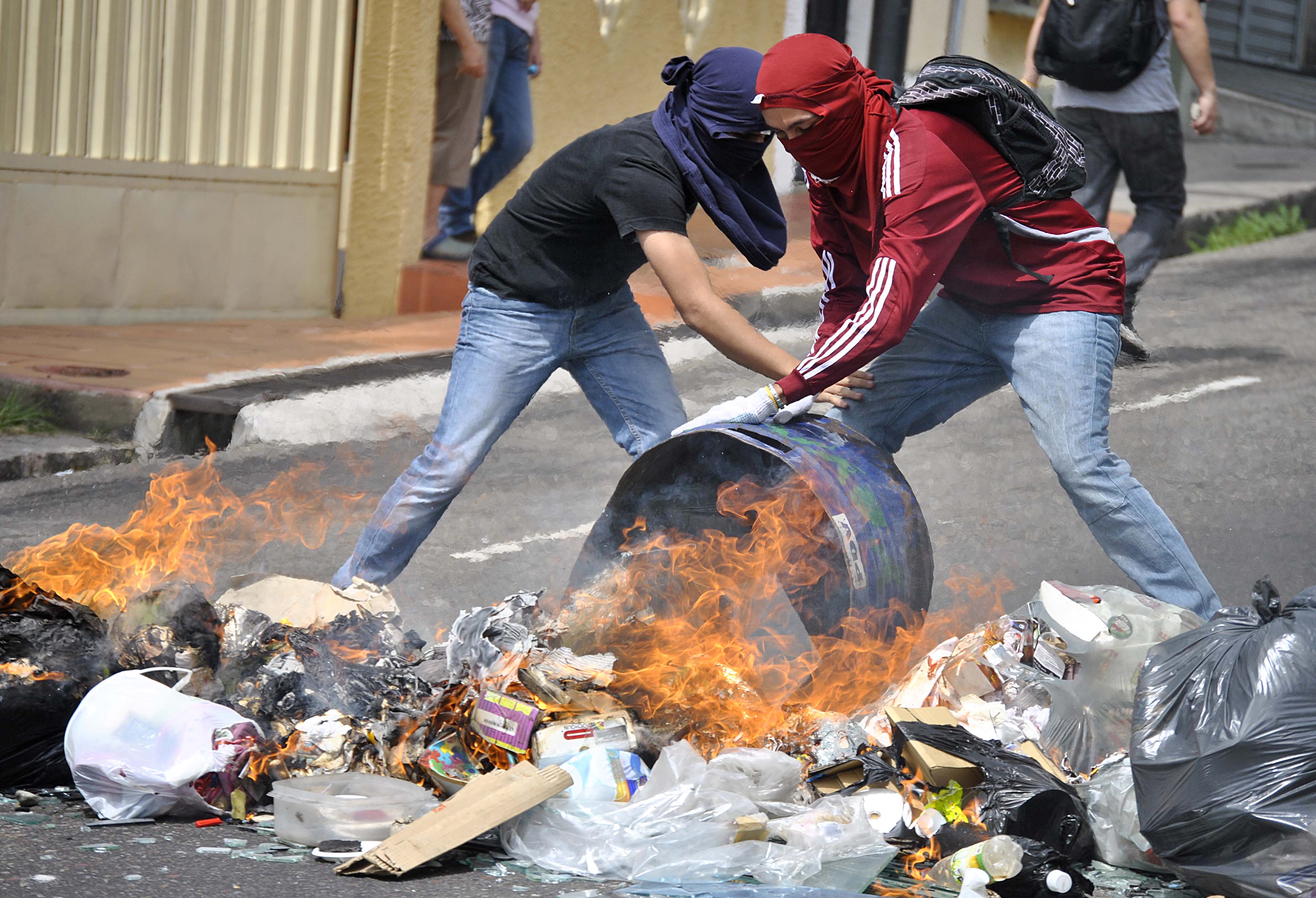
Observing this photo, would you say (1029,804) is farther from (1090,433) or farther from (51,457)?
(51,457)

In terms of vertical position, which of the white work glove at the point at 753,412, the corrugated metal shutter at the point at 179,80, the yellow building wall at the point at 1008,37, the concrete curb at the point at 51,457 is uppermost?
the yellow building wall at the point at 1008,37

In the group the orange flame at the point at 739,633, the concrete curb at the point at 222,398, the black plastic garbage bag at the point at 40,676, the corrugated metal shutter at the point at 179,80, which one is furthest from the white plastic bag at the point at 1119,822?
the corrugated metal shutter at the point at 179,80

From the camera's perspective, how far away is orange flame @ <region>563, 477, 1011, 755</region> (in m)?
3.40

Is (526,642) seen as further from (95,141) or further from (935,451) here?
(95,141)

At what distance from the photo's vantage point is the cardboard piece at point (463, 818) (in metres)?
2.81

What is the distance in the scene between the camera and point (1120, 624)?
336cm

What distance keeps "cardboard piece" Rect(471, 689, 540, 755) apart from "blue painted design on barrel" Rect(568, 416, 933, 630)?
800 millimetres

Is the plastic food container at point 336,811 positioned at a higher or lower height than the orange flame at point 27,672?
lower

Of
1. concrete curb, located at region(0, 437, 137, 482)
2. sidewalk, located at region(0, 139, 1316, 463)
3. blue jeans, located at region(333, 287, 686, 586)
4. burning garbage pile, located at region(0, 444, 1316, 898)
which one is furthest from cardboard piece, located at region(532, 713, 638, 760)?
concrete curb, located at region(0, 437, 137, 482)

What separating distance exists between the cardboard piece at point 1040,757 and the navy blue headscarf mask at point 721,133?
58.8 inches


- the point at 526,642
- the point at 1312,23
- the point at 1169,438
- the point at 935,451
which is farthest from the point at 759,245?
the point at 1312,23

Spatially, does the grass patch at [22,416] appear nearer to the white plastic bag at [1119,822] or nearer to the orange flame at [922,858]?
the orange flame at [922,858]

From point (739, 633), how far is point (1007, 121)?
4.96ft

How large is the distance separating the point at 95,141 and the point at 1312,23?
48.0 ft
